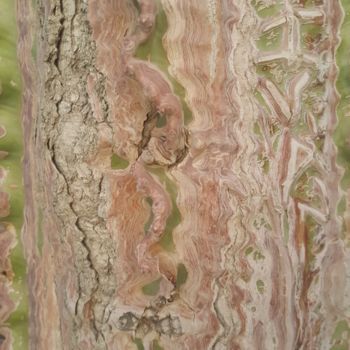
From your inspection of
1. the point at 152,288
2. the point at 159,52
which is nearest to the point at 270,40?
the point at 159,52

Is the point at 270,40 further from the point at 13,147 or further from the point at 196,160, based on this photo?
the point at 13,147

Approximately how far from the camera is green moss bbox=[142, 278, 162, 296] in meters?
0.50

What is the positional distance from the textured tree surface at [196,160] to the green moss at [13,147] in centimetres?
7

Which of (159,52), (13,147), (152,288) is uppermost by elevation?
(159,52)

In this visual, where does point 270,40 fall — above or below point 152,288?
above

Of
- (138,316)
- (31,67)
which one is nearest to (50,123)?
(31,67)

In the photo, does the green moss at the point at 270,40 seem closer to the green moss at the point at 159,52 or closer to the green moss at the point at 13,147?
the green moss at the point at 159,52

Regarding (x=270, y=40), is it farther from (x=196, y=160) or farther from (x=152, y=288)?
(x=152, y=288)

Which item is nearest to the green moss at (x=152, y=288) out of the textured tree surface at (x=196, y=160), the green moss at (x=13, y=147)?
the textured tree surface at (x=196, y=160)

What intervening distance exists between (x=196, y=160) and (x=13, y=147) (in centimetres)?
21

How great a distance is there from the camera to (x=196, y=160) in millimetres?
496

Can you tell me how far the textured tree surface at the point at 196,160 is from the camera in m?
0.49

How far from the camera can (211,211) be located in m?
0.49

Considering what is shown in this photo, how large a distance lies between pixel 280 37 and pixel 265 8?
32mm
